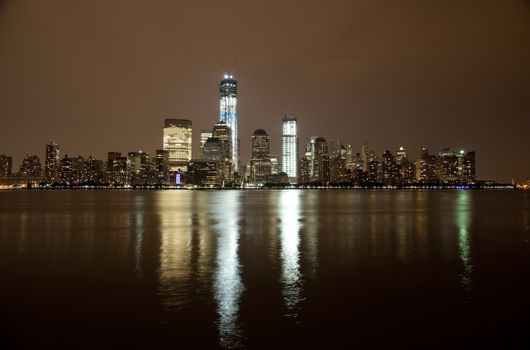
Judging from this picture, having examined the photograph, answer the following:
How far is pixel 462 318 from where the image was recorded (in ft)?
56.1

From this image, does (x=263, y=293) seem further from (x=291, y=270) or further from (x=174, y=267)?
(x=174, y=267)

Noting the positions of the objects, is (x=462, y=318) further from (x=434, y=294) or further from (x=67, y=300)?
(x=67, y=300)

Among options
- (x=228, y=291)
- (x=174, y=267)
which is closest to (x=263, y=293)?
(x=228, y=291)

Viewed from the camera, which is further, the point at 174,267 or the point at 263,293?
the point at 174,267

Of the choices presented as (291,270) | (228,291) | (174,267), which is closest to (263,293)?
(228,291)

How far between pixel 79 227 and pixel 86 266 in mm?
25192

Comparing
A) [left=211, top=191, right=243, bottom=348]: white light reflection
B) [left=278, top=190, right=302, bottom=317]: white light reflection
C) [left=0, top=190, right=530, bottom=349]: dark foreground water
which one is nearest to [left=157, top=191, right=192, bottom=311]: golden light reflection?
[left=0, top=190, right=530, bottom=349]: dark foreground water

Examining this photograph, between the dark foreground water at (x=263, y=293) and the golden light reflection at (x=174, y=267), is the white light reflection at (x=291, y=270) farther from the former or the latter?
the golden light reflection at (x=174, y=267)

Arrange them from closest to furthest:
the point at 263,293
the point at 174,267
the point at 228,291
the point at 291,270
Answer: the point at 263,293, the point at 228,291, the point at 291,270, the point at 174,267

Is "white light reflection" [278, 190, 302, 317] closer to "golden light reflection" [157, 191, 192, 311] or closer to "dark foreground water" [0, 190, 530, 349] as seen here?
"dark foreground water" [0, 190, 530, 349]

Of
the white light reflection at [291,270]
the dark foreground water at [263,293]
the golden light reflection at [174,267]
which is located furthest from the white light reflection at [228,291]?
the white light reflection at [291,270]

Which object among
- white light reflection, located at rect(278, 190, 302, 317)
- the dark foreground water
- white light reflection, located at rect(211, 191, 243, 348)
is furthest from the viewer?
white light reflection, located at rect(278, 190, 302, 317)

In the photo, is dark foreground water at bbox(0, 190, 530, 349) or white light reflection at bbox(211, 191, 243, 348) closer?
white light reflection at bbox(211, 191, 243, 348)

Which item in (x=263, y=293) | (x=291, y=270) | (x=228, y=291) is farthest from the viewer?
(x=291, y=270)
